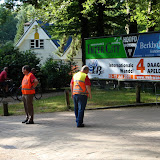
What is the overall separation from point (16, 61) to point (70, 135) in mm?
16517

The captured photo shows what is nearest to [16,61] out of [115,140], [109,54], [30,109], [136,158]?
[109,54]

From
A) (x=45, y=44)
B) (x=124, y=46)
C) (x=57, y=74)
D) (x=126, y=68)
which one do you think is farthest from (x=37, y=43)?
(x=126, y=68)

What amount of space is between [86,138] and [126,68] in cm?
981

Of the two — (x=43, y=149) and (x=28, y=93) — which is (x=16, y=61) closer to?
(x=28, y=93)

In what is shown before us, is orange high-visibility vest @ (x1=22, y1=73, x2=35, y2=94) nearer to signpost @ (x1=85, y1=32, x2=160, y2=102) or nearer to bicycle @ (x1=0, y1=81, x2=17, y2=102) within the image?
signpost @ (x1=85, y1=32, x2=160, y2=102)

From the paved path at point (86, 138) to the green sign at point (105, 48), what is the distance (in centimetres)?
559

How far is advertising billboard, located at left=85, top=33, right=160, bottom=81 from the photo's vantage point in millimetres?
17016

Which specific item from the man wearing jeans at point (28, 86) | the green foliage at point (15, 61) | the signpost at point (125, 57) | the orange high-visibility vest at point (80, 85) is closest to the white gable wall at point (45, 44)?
the green foliage at point (15, 61)

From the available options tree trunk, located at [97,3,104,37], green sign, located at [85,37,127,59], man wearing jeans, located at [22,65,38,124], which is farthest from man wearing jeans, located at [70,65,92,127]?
tree trunk, located at [97,3,104,37]

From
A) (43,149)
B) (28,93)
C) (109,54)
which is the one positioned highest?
(109,54)

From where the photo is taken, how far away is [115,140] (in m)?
8.60

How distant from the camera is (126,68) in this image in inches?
722

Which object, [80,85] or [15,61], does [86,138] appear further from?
[15,61]

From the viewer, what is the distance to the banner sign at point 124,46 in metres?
17.0
